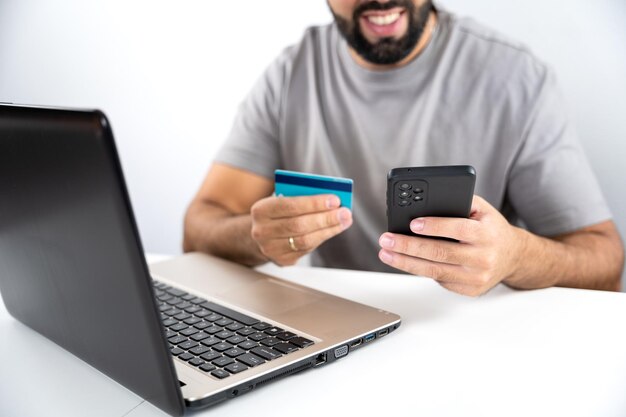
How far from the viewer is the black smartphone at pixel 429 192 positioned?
0.80m

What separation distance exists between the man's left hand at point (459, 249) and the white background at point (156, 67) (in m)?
1.19

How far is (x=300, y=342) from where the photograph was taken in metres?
0.77

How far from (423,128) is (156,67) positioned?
1244mm

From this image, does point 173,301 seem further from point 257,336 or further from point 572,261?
point 572,261

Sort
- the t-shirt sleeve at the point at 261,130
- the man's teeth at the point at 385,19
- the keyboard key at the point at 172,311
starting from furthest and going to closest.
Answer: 1. the t-shirt sleeve at the point at 261,130
2. the man's teeth at the point at 385,19
3. the keyboard key at the point at 172,311

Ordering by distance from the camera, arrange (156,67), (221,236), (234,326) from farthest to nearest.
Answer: (156,67) < (221,236) < (234,326)

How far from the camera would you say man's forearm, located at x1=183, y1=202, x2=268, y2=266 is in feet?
3.80

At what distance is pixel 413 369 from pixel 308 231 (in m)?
0.32

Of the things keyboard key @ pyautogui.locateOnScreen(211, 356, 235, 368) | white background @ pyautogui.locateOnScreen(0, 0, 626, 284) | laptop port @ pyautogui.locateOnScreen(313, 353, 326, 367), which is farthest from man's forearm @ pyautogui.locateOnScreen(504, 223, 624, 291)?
white background @ pyautogui.locateOnScreen(0, 0, 626, 284)

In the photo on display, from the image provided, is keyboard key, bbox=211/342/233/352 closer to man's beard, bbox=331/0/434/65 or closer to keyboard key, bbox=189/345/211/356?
keyboard key, bbox=189/345/211/356

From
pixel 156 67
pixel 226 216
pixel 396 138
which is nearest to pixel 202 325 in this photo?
pixel 226 216

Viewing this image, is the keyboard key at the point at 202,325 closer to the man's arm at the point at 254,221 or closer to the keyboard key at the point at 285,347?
the keyboard key at the point at 285,347

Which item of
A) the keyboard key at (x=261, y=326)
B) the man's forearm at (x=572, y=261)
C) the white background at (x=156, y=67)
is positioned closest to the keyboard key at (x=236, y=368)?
the keyboard key at (x=261, y=326)

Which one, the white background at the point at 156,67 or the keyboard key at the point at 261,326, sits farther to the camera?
the white background at the point at 156,67
